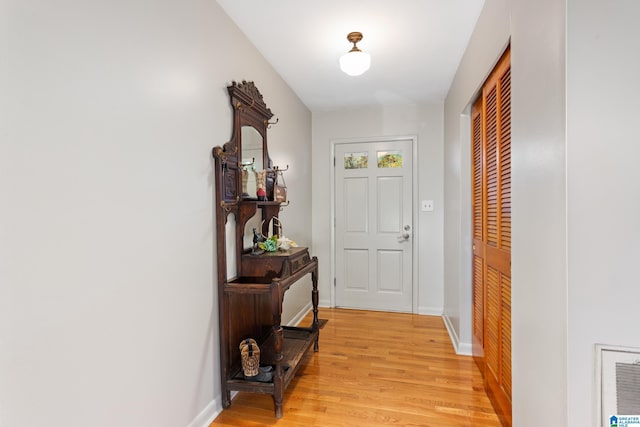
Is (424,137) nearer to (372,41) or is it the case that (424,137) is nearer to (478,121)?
(478,121)

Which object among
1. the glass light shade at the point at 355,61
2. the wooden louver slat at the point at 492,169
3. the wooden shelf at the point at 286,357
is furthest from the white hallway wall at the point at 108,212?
the wooden louver slat at the point at 492,169

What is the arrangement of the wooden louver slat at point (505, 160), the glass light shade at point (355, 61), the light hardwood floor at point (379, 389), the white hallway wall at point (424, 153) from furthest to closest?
1. the white hallway wall at point (424, 153)
2. the glass light shade at point (355, 61)
3. the light hardwood floor at point (379, 389)
4. the wooden louver slat at point (505, 160)

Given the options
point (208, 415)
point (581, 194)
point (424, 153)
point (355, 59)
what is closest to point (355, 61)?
point (355, 59)

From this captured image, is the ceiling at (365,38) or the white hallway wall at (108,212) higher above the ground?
the ceiling at (365,38)

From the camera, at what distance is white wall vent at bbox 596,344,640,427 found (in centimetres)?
94

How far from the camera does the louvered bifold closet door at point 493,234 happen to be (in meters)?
1.76

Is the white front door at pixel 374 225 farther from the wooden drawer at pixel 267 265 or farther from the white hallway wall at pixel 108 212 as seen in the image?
the white hallway wall at pixel 108 212

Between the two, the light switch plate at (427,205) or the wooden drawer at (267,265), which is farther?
the light switch plate at (427,205)

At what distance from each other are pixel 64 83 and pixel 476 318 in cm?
277

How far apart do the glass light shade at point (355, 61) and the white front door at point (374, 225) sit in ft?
5.44

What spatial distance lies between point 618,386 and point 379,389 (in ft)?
4.81

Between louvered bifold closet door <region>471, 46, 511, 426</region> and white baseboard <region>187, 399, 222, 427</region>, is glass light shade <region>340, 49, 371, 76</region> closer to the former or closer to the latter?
louvered bifold closet door <region>471, 46, 511, 426</region>

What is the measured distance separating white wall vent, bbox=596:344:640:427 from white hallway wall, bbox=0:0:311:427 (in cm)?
163

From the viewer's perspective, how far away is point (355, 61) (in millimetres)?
2230
